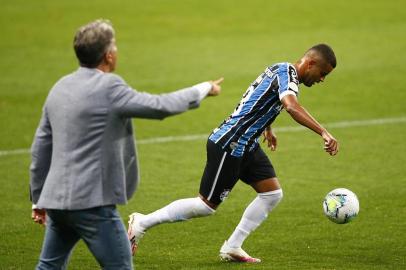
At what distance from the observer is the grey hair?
5.89m

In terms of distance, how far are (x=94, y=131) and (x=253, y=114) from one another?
2.69 m

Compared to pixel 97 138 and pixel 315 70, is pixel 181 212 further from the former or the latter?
pixel 97 138

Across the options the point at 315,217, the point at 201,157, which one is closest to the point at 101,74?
the point at 315,217

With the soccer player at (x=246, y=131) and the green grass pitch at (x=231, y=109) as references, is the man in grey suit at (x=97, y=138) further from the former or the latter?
the green grass pitch at (x=231, y=109)

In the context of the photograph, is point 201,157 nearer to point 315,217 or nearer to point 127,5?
point 315,217

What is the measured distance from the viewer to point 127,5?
27.2 meters

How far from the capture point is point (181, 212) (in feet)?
28.0

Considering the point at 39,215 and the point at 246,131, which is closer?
the point at 39,215

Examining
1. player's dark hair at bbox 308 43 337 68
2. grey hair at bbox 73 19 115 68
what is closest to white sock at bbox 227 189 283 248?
player's dark hair at bbox 308 43 337 68

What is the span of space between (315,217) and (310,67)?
2.87 m

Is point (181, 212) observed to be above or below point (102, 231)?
below

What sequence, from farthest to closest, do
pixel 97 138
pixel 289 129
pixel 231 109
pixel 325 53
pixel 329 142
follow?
1. pixel 231 109
2. pixel 289 129
3. pixel 325 53
4. pixel 329 142
5. pixel 97 138

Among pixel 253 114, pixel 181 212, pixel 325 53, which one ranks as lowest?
pixel 181 212

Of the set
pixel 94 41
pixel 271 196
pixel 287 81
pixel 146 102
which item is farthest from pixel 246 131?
pixel 94 41
